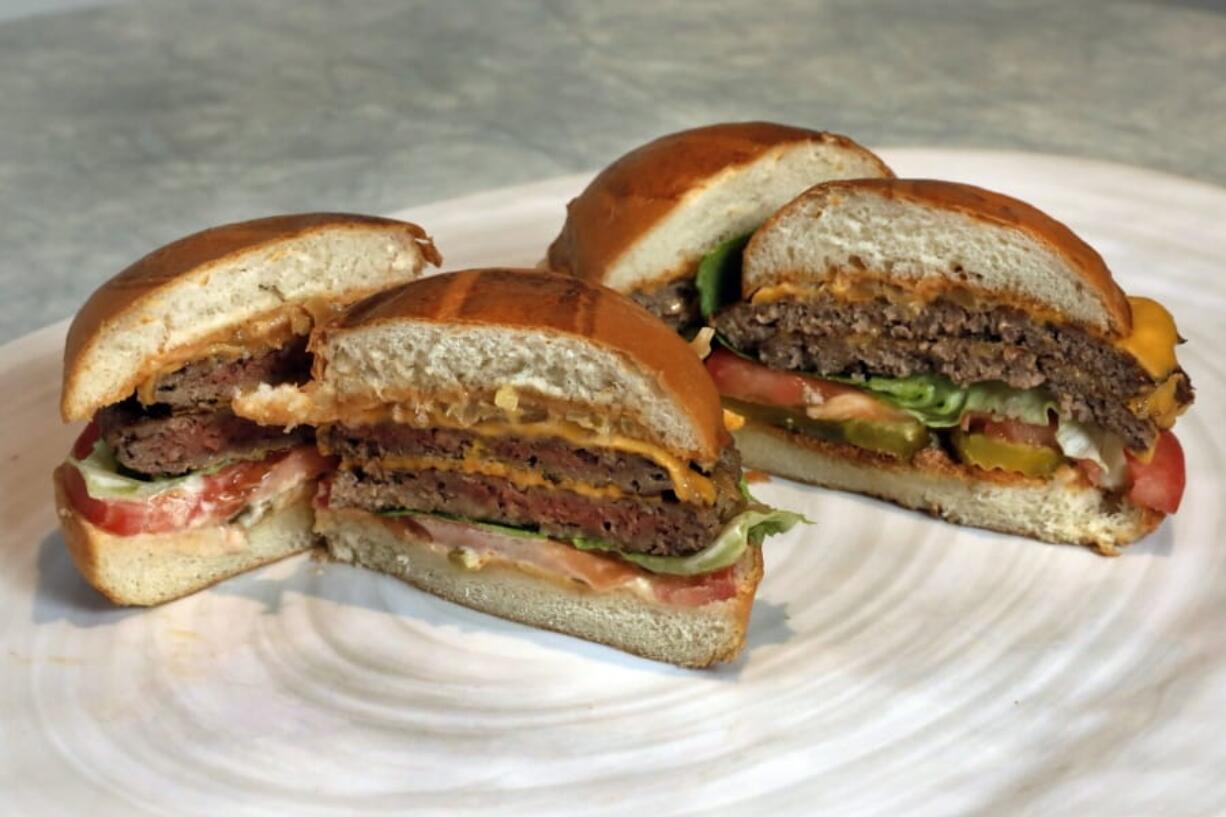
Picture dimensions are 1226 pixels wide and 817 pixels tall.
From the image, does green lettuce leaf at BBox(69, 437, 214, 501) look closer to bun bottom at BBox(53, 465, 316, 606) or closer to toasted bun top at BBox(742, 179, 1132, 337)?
bun bottom at BBox(53, 465, 316, 606)

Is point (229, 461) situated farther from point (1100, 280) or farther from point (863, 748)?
point (1100, 280)

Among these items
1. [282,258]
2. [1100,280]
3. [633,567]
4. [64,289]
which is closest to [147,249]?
[64,289]

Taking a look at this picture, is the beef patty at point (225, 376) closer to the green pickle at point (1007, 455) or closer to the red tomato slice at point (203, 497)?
the red tomato slice at point (203, 497)

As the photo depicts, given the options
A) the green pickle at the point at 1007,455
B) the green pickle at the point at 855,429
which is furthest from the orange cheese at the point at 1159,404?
the green pickle at the point at 855,429

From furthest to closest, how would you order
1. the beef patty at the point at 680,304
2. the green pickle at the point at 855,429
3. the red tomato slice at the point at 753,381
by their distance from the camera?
the beef patty at the point at 680,304, the red tomato slice at the point at 753,381, the green pickle at the point at 855,429

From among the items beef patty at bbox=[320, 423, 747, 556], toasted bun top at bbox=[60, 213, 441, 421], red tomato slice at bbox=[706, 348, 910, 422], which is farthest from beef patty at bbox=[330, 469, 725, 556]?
red tomato slice at bbox=[706, 348, 910, 422]

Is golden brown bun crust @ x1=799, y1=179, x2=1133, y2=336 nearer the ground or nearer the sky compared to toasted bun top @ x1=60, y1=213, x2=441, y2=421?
nearer the sky
